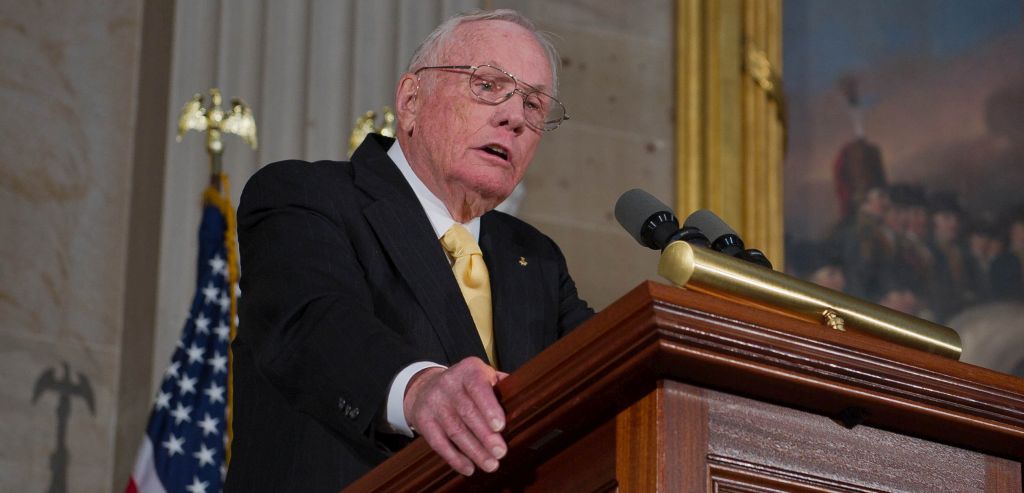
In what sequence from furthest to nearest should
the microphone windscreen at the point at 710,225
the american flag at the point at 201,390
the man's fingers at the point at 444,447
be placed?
the american flag at the point at 201,390 → the microphone windscreen at the point at 710,225 → the man's fingers at the point at 444,447

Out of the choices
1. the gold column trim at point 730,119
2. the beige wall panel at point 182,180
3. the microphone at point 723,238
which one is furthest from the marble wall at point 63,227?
the microphone at point 723,238

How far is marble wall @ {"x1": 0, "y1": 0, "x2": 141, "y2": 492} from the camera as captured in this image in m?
4.80

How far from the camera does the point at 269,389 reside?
242 centimetres

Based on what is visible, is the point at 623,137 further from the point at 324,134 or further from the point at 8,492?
the point at 8,492

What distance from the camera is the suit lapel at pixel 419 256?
245 centimetres

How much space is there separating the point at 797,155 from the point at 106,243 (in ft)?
9.88

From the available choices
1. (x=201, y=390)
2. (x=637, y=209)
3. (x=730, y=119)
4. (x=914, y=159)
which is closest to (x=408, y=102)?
(x=637, y=209)

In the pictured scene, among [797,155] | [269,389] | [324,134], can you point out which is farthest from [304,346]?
[797,155]

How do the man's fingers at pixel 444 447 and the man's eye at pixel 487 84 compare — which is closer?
the man's fingers at pixel 444 447

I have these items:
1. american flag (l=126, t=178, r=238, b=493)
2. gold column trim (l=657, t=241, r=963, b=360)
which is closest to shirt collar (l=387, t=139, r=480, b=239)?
gold column trim (l=657, t=241, r=963, b=360)

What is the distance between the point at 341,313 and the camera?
213 centimetres

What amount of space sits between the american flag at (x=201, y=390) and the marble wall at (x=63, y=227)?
0.49 metres

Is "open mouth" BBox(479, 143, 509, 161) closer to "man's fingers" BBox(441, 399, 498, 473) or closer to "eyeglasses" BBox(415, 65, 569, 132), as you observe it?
"eyeglasses" BBox(415, 65, 569, 132)

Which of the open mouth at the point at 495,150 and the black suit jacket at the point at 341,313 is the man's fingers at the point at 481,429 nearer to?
the black suit jacket at the point at 341,313
